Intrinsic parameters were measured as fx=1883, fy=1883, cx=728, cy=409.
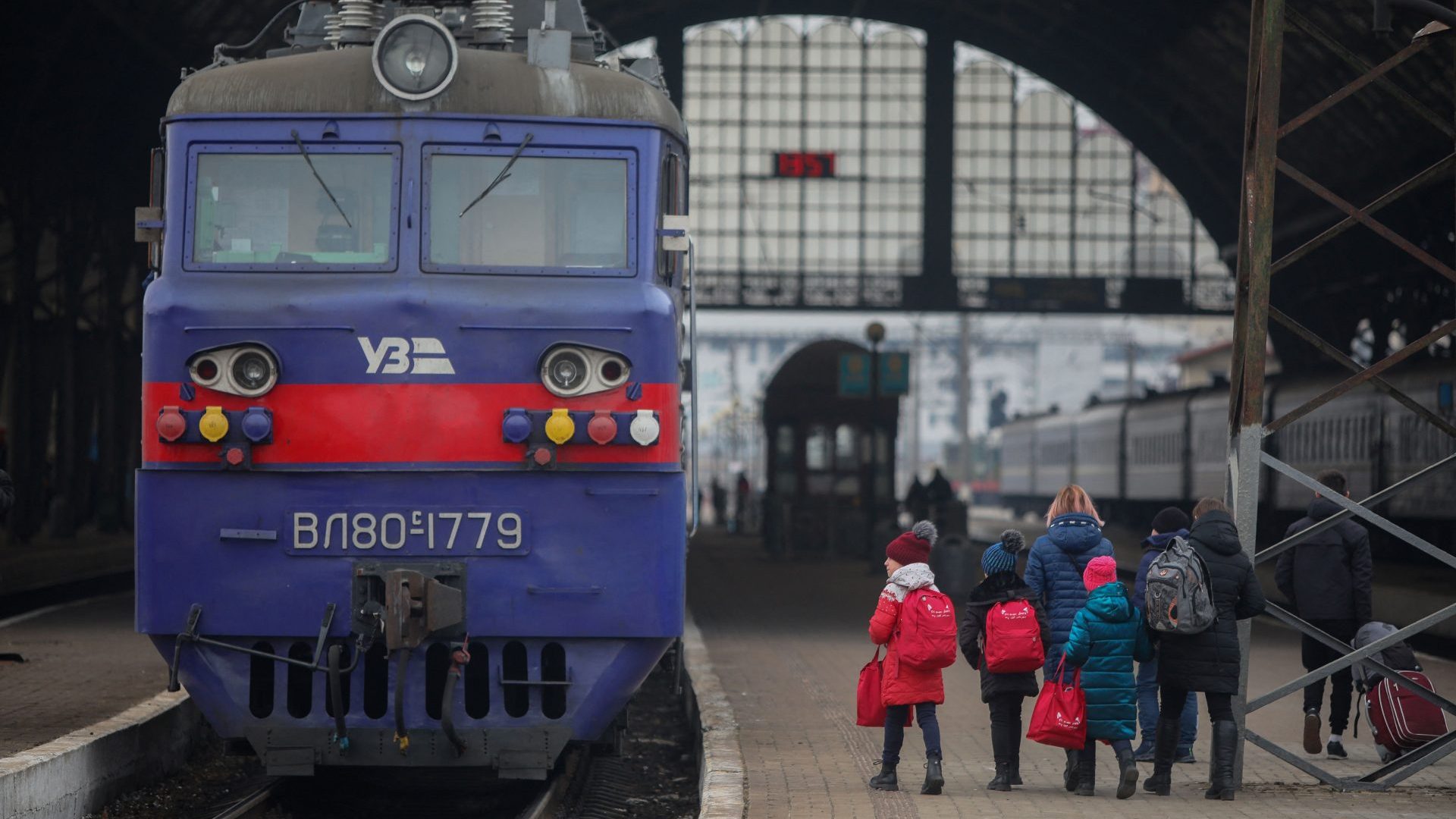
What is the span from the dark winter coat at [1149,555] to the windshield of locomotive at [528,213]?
320cm

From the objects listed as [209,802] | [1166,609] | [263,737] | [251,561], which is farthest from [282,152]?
[1166,609]

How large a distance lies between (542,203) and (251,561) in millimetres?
2218

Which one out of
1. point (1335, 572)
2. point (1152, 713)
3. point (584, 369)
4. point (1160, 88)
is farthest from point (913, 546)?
point (1160, 88)

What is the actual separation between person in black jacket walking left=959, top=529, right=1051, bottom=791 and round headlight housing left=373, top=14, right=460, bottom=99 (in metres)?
→ 3.75

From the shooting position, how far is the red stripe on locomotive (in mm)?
8836

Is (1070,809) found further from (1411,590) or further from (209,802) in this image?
(1411,590)

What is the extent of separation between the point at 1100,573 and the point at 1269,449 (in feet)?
91.3

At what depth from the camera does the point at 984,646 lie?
10.1 m

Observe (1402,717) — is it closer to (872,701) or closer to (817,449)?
(872,701)

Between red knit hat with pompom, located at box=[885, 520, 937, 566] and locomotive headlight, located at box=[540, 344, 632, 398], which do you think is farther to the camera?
red knit hat with pompom, located at box=[885, 520, 937, 566]

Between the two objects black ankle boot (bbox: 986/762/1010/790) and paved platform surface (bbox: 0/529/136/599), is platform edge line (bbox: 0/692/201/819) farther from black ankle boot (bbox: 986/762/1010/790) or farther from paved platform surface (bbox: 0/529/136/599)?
paved platform surface (bbox: 0/529/136/599)

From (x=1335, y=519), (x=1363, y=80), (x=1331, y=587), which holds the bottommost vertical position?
(x=1331, y=587)

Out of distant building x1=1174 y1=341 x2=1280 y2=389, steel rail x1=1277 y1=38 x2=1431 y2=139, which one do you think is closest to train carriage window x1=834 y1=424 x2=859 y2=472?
steel rail x1=1277 y1=38 x2=1431 y2=139

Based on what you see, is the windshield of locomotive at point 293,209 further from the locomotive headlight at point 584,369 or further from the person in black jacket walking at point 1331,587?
the person in black jacket walking at point 1331,587
